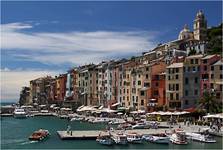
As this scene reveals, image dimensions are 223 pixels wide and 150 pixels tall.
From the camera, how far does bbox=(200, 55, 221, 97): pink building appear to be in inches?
2931

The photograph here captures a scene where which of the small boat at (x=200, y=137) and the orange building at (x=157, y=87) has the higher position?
the orange building at (x=157, y=87)

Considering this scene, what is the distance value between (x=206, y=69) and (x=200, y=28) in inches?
1390

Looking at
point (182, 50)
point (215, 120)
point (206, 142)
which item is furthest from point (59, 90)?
point (206, 142)

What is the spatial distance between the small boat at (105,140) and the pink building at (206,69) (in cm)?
2964

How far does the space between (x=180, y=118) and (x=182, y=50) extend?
113ft

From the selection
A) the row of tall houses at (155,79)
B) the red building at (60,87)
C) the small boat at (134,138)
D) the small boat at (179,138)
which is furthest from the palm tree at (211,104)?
the red building at (60,87)

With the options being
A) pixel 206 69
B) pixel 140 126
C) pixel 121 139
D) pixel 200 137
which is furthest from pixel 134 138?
pixel 206 69

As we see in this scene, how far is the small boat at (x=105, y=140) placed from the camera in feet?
156

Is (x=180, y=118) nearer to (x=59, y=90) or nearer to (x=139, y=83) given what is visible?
(x=139, y=83)

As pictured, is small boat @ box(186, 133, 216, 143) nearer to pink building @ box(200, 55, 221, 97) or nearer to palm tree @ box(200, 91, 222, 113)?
palm tree @ box(200, 91, 222, 113)

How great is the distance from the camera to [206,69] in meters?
74.7

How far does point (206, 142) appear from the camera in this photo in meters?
47.8

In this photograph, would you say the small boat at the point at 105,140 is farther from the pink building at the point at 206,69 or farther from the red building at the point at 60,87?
the red building at the point at 60,87

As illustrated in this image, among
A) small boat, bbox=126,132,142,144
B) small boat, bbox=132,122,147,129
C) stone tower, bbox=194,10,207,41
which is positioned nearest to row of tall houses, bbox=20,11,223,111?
stone tower, bbox=194,10,207,41
